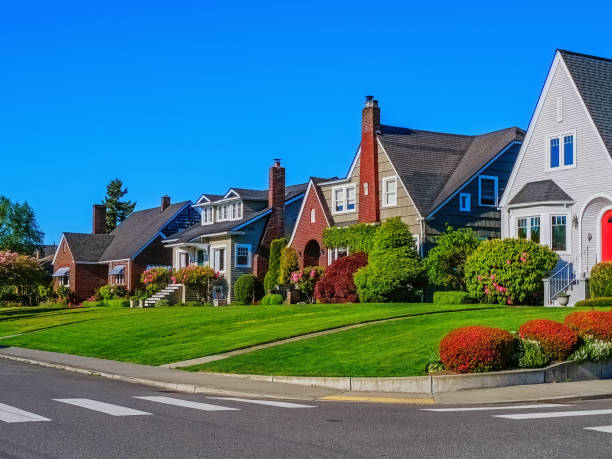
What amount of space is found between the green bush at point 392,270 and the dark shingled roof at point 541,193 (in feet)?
17.7

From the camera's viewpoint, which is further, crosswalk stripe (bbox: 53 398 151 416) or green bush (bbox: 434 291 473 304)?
green bush (bbox: 434 291 473 304)

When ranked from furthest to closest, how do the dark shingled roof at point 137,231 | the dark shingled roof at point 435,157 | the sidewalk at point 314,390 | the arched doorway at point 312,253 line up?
the dark shingled roof at point 137,231, the arched doorway at point 312,253, the dark shingled roof at point 435,157, the sidewalk at point 314,390

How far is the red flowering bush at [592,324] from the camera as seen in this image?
58.5 feet

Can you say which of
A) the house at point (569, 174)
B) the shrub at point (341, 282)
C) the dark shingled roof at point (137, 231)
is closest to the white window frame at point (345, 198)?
the shrub at point (341, 282)

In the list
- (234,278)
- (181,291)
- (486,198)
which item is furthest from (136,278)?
(486,198)

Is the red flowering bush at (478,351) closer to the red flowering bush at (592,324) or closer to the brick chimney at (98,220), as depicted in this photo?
the red flowering bush at (592,324)

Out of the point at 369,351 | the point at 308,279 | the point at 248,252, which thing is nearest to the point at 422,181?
the point at 308,279

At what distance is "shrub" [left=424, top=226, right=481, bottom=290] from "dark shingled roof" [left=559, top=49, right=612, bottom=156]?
7.39m

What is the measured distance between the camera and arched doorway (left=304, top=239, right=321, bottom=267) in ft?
158

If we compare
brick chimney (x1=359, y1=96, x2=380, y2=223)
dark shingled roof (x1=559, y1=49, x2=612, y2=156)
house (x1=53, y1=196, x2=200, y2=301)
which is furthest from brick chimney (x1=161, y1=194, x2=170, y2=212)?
dark shingled roof (x1=559, y1=49, x2=612, y2=156)

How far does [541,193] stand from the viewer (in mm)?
33594

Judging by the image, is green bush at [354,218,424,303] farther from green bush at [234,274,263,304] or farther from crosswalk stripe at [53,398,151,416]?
crosswalk stripe at [53,398,151,416]

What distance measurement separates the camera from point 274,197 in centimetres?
5322

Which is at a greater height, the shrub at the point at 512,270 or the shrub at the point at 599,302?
the shrub at the point at 512,270
